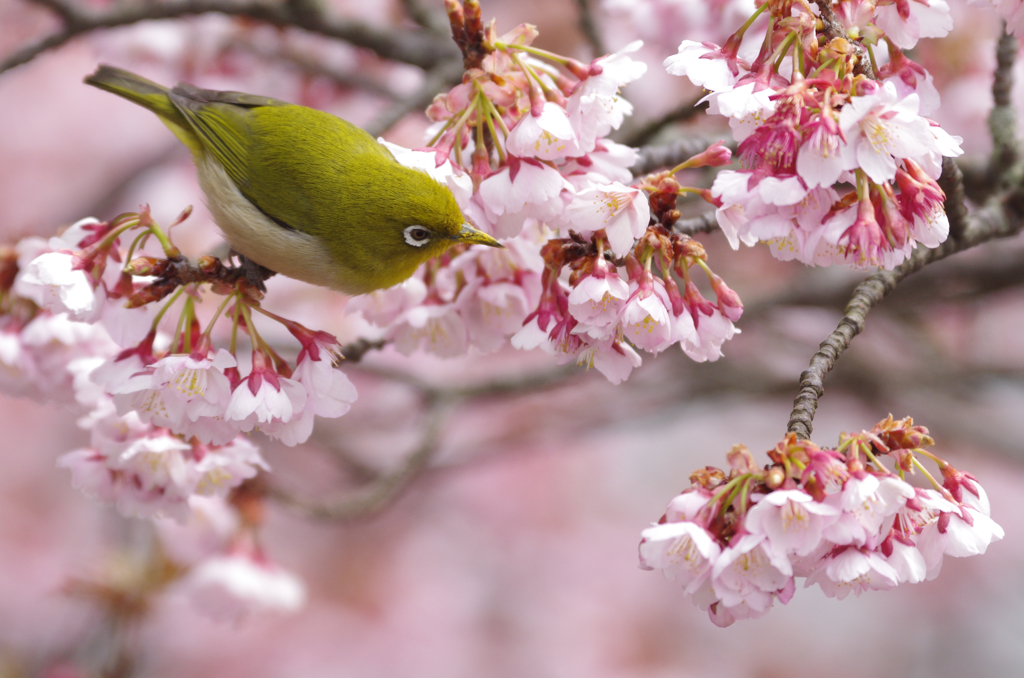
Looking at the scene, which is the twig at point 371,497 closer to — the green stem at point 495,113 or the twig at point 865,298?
Answer: the green stem at point 495,113

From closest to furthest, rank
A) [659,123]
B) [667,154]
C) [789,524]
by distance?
[789,524] → [667,154] → [659,123]

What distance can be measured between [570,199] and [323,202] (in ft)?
2.11

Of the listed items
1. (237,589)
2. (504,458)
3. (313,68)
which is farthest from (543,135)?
(504,458)

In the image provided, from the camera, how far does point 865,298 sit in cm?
133

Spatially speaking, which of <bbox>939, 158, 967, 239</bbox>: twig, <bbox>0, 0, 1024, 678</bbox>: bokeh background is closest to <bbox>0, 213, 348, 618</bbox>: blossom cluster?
<bbox>939, 158, 967, 239</bbox>: twig

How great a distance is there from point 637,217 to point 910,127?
38 cm

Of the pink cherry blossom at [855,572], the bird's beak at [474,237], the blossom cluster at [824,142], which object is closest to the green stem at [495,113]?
the bird's beak at [474,237]

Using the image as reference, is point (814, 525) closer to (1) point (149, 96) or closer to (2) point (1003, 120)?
(2) point (1003, 120)

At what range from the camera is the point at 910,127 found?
3.41 ft

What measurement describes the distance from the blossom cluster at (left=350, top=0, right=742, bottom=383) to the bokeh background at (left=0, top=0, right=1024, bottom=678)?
1.74 metres

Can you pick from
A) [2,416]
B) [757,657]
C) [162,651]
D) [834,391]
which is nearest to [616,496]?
[757,657]

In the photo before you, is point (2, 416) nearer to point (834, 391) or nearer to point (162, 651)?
point (162, 651)

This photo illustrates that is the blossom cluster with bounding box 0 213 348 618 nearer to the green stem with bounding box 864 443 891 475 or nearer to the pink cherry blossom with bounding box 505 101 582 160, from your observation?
the pink cherry blossom with bounding box 505 101 582 160

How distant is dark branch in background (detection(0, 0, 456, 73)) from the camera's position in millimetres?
2229
